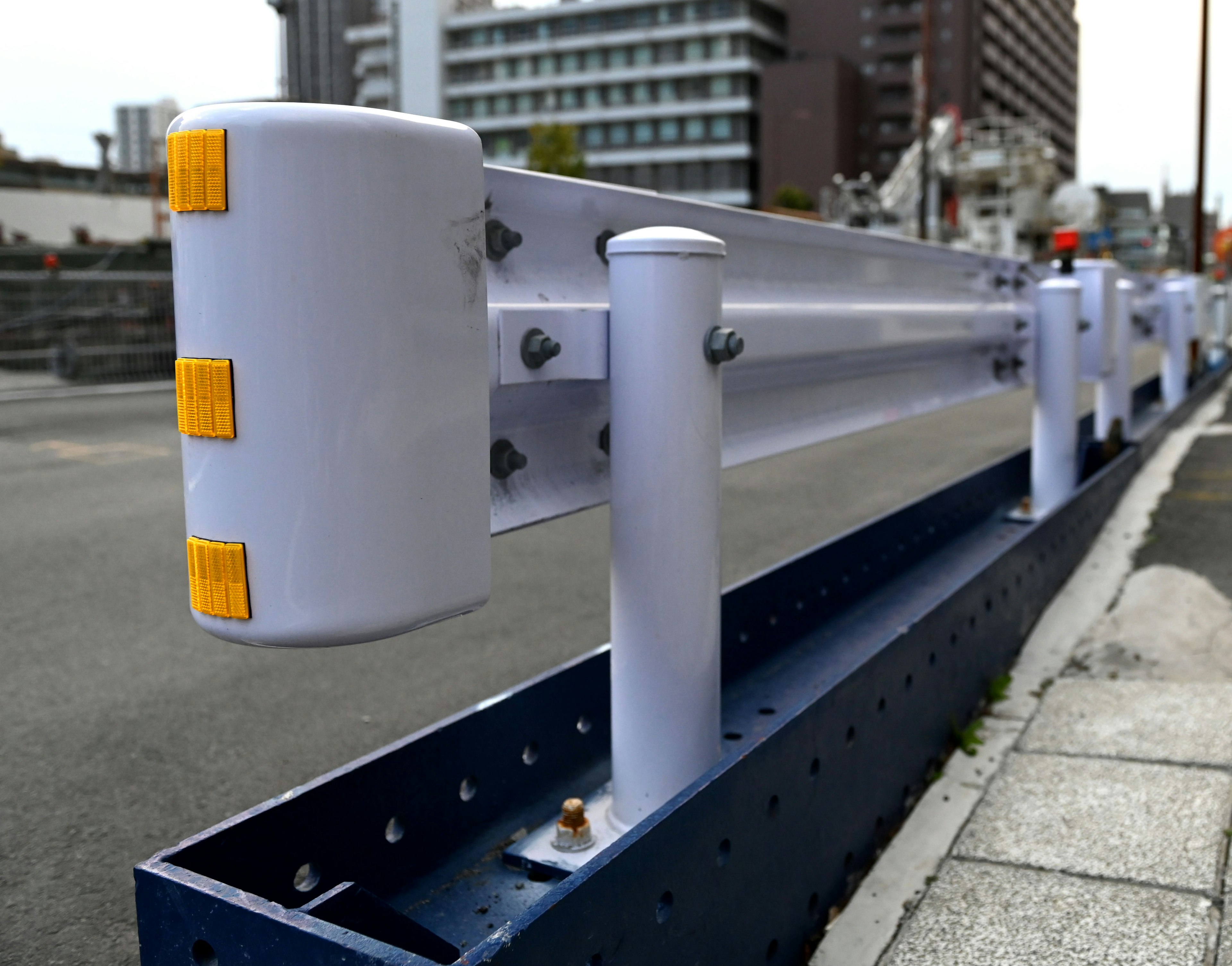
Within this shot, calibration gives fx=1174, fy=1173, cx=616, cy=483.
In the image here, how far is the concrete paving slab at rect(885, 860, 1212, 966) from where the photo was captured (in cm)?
216

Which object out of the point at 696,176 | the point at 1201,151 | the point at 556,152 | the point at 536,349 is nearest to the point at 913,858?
the point at 536,349

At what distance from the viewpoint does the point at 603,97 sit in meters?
89.1

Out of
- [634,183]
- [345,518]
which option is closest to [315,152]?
[345,518]

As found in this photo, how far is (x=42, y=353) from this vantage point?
17.2 meters

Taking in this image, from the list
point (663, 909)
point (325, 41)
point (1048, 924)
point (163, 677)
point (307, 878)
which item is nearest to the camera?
point (663, 909)

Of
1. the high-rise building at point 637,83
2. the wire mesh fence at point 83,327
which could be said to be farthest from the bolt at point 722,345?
the high-rise building at point 637,83

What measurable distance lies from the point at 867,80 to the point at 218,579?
94.9m

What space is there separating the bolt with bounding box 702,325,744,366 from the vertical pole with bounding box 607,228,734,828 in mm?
14

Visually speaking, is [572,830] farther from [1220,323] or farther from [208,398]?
[1220,323]

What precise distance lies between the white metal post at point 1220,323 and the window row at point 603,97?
7344 cm

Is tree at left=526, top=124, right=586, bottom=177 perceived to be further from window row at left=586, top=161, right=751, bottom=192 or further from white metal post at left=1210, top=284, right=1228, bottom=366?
white metal post at left=1210, top=284, right=1228, bottom=366

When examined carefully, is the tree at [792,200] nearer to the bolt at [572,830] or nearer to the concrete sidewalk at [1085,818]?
the concrete sidewalk at [1085,818]

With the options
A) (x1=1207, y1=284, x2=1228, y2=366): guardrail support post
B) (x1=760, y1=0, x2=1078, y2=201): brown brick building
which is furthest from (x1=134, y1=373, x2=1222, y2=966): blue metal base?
(x1=760, y1=0, x2=1078, y2=201): brown brick building

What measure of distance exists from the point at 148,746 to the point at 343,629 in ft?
7.20
